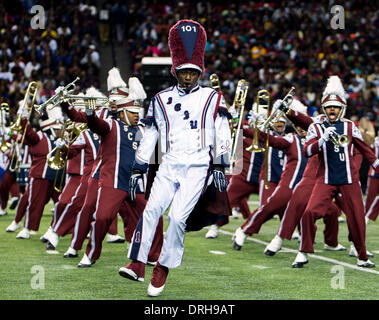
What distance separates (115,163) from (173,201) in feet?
6.78

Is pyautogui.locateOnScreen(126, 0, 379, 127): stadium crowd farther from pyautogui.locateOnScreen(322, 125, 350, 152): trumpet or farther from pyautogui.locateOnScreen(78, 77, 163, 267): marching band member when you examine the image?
pyautogui.locateOnScreen(78, 77, 163, 267): marching band member

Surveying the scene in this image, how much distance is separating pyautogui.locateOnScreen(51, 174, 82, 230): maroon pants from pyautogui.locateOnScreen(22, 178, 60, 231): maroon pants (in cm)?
69

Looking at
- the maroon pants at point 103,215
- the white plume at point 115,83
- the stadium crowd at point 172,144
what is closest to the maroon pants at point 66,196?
the stadium crowd at point 172,144

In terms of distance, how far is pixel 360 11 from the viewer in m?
27.1

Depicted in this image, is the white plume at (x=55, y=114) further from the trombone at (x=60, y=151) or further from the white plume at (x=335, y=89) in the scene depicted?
the white plume at (x=335, y=89)

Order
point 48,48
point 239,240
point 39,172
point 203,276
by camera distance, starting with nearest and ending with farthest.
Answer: point 203,276 → point 239,240 → point 39,172 → point 48,48

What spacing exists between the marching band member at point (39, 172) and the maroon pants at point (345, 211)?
165 inches

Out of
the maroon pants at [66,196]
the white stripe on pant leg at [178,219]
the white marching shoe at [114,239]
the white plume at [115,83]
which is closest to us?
the white stripe on pant leg at [178,219]

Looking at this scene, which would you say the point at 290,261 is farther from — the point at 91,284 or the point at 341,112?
the point at 91,284

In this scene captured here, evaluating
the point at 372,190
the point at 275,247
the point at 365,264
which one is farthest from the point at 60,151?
the point at 372,190

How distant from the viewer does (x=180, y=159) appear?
709 centimetres

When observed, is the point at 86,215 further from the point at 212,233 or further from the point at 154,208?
the point at 212,233

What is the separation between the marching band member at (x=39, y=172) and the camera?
11883 mm
